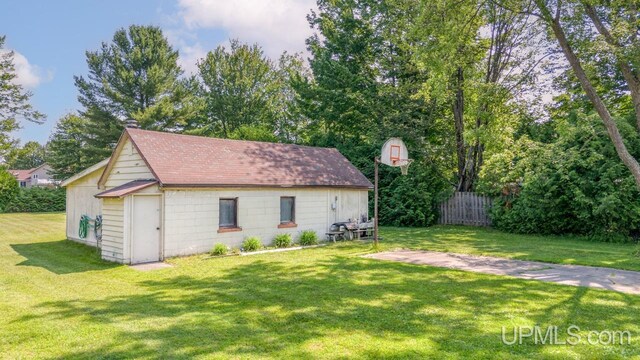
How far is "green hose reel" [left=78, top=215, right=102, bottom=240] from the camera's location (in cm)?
1281

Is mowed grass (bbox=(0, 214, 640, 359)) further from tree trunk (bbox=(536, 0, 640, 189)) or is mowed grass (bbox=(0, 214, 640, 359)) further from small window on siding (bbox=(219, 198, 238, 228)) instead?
tree trunk (bbox=(536, 0, 640, 189))

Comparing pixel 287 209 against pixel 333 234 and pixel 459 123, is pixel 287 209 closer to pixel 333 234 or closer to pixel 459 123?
pixel 333 234

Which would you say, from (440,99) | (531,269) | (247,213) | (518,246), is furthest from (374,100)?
(531,269)

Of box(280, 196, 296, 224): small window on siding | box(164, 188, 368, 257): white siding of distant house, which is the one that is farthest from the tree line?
box(280, 196, 296, 224): small window on siding

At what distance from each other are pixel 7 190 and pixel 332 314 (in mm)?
31337

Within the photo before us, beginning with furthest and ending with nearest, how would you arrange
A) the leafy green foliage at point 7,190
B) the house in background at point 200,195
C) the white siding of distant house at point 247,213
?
the leafy green foliage at point 7,190 < the white siding of distant house at point 247,213 < the house in background at point 200,195

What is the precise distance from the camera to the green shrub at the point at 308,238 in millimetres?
13766

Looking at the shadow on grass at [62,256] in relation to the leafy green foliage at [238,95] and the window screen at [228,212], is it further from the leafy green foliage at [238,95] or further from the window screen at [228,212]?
the leafy green foliage at [238,95]

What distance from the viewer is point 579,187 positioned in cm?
1484

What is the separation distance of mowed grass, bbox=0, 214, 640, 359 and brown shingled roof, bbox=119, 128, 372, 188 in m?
2.80

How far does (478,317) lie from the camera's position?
585cm

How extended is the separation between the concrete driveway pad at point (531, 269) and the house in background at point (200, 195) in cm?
381

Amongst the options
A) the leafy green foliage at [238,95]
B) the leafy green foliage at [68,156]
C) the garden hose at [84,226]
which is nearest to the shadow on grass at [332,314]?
the garden hose at [84,226]

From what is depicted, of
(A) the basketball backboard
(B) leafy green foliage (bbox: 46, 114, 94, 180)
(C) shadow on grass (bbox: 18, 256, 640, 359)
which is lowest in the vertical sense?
(C) shadow on grass (bbox: 18, 256, 640, 359)
